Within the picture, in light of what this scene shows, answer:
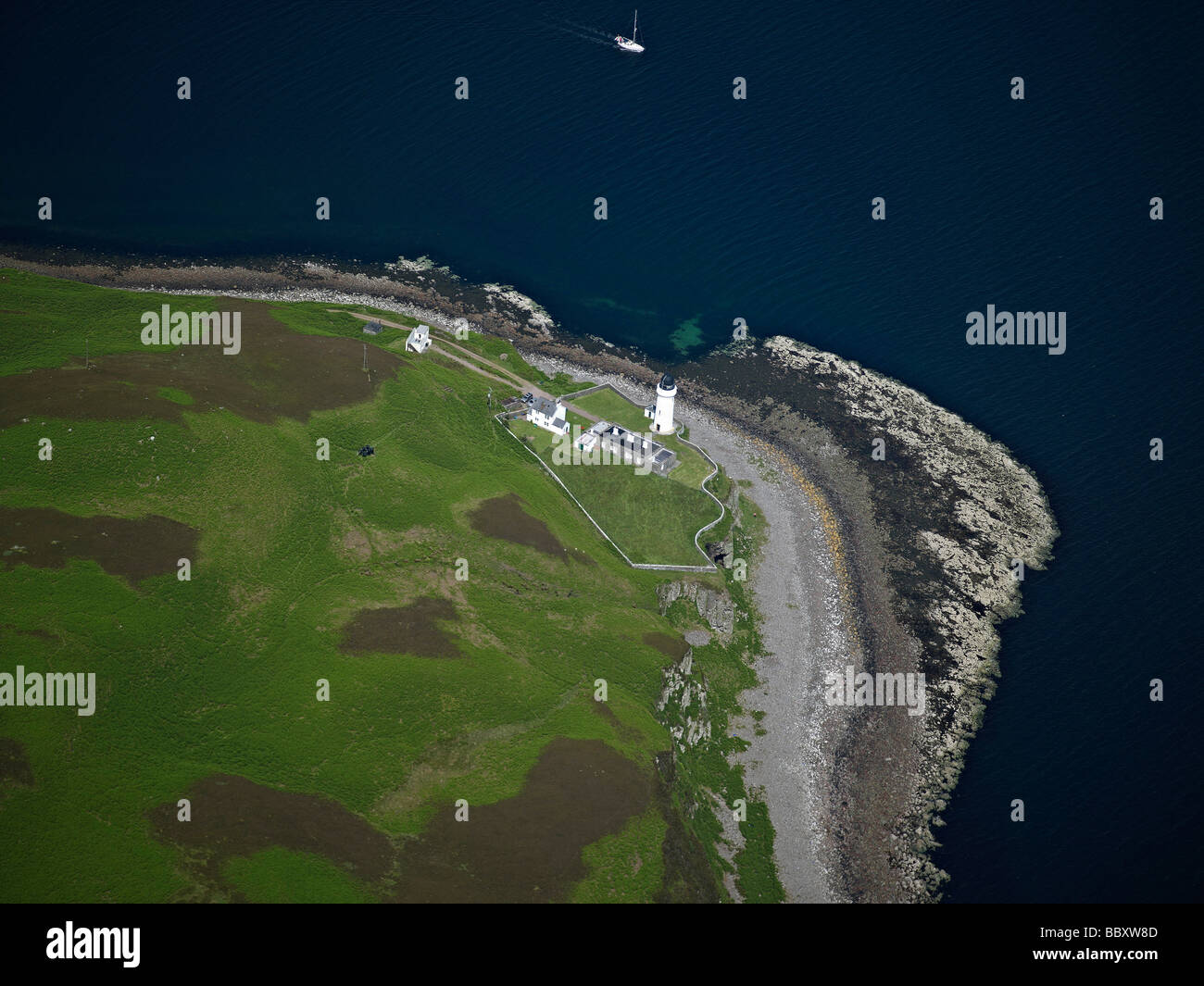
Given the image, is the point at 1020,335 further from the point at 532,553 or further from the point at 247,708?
the point at 247,708

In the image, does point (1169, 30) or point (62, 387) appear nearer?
point (62, 387)

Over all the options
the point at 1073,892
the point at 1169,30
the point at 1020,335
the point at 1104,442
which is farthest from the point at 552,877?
the point at 1169,30

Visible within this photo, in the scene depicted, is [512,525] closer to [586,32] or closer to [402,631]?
[402,631]

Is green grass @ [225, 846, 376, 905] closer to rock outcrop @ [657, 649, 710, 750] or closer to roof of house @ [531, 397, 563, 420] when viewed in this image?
rock outcrop @ [657, 649, 710, 750]

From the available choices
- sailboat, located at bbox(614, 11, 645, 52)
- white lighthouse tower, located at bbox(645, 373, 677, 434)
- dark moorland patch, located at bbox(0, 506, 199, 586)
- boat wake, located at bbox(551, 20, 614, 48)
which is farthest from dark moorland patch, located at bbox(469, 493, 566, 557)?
boat wake, located at bbox(551, 20, 614, 48)

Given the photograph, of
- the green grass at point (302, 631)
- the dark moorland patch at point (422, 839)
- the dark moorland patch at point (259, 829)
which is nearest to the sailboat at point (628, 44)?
the green grass at point (302, 631)

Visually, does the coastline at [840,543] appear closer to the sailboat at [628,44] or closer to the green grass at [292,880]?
the green grass at [292,880]
